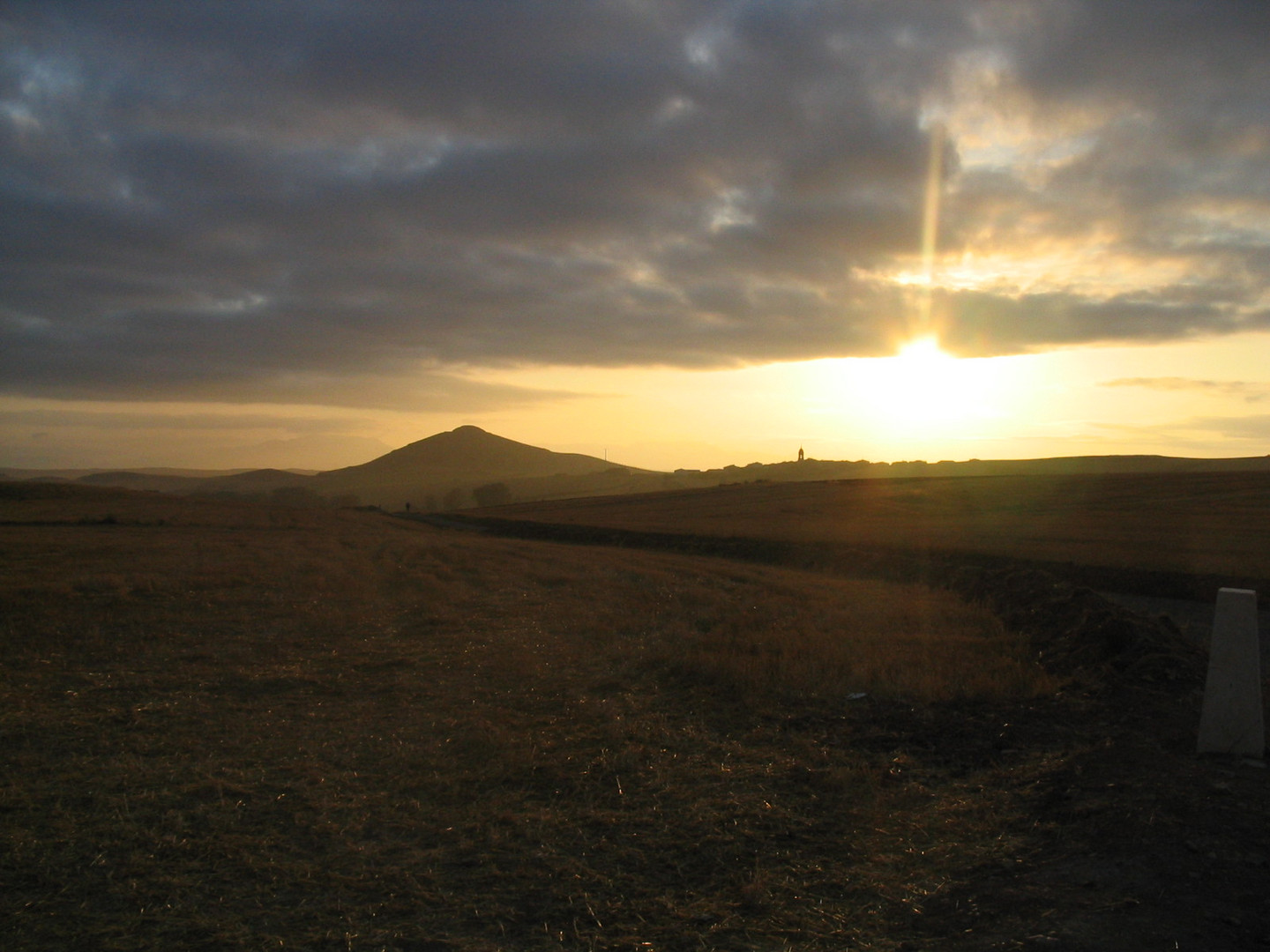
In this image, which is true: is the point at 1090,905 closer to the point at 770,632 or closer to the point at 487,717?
the point at 487,717

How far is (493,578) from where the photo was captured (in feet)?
72.1

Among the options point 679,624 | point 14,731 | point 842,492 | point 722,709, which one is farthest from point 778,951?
point 842,492

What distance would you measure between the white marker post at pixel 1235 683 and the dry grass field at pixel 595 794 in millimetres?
385

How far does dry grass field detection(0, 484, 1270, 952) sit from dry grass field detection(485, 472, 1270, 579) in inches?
596

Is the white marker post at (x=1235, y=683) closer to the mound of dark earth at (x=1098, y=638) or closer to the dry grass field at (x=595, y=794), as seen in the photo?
the dry grass field at (x=595, y=794)

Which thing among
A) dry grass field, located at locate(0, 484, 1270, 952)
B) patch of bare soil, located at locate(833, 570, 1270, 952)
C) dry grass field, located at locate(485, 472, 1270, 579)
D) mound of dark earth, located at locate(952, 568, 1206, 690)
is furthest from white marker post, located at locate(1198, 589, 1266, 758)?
dry grass field, located at locate(485, 472, 1270, 579)

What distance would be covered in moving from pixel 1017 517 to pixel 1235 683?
1526 inches

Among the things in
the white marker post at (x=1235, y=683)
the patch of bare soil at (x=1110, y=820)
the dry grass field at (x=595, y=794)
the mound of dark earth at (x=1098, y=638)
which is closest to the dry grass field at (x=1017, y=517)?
the mound of dark earth at (x=1098, y=638)

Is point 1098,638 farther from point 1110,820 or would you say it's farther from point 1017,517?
point 1017,517

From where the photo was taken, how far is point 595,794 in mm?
6590

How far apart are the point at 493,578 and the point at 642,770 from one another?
15260mm

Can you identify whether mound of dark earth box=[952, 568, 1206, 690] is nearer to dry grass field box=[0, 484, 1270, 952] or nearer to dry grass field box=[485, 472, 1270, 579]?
dry grass field box=[0, 484, 1270, 952]

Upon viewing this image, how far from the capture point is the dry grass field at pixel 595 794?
4562 mm

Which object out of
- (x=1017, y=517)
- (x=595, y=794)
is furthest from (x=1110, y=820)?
(x=1017, y=517)
